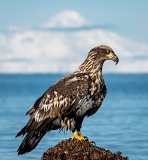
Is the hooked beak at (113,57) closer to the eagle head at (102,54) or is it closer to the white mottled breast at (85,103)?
the eagle head at (102,54)

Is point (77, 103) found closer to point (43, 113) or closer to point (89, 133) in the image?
point (43, 113)

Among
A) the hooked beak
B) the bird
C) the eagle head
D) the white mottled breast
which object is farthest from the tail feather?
the hooked beak

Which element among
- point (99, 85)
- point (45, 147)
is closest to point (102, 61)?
point (99, 85)

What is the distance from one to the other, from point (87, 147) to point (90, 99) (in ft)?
5.09

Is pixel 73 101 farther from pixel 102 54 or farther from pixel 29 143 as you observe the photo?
pixel 29 143

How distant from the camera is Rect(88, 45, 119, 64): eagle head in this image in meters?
17.7

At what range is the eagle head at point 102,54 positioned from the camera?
1769 cm

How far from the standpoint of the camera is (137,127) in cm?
3719

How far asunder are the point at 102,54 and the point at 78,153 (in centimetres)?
282

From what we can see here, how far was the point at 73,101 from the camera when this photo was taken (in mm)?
17484

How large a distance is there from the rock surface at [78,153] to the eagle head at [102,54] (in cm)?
227

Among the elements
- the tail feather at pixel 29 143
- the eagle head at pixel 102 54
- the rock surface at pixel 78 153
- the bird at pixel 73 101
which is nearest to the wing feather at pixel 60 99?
the bird at pixel 73 101

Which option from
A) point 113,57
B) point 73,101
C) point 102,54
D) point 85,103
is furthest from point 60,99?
point 113,57

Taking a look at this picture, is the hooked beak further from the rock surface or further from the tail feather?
the tail feather
